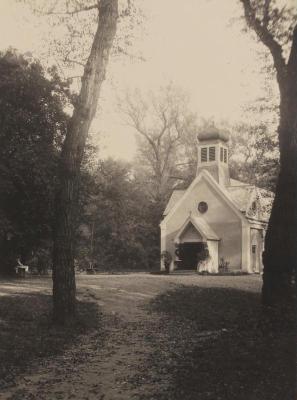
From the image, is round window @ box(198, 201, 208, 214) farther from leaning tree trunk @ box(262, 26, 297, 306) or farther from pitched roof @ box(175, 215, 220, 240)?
leaning tree trunk @ box(262, 26, 297, 306)

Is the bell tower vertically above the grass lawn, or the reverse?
the bell tower

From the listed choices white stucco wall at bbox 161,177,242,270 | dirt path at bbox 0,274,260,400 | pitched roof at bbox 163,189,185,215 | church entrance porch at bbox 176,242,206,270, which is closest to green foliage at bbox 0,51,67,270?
dirt path at bbox 0,274,260,400

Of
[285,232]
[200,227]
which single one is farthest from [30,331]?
[200,227]

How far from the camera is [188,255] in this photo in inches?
1475

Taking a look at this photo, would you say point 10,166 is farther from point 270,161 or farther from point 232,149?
point 232,149

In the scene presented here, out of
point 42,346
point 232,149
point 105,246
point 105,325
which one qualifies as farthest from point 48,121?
point 232,149

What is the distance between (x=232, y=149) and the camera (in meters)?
57.8

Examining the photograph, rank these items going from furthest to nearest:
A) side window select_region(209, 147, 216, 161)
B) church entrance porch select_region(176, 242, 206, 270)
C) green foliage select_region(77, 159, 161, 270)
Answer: side window select_region(209, 147, 216, 161) < green foliage select_region(77, 159, 161, 270) < church entrance porch select_region(176, 242, 206, 270)

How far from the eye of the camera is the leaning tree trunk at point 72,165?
11812 millimetres

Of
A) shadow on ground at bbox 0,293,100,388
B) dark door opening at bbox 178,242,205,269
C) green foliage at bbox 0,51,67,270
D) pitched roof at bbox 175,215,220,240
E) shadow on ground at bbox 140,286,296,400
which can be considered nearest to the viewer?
shadow on ground at bbox 140,286,296,400

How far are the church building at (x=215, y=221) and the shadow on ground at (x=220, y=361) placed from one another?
2305 centimetres

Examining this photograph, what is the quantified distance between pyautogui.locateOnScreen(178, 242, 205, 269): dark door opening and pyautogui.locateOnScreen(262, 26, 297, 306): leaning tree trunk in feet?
86.3

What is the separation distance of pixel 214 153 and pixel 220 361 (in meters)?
31.8

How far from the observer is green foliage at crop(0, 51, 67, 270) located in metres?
20.7
